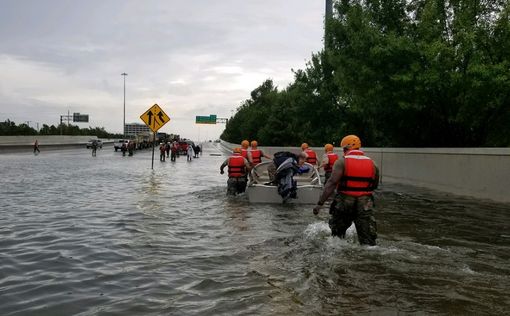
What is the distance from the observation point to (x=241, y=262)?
25.1ft

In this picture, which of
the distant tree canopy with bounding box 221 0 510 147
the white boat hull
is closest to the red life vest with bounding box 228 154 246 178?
the white boat hull

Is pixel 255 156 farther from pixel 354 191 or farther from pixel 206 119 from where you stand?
pixel 206 119

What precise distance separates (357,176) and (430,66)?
11.7 m

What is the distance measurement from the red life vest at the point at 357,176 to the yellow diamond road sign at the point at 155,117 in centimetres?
2244

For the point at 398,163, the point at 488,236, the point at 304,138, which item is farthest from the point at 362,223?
the point at 304,138

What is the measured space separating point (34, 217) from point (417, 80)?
12949 mm

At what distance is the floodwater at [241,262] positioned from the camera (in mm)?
5727

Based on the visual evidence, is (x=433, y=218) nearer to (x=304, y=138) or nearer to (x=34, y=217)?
(x=34, y=217)

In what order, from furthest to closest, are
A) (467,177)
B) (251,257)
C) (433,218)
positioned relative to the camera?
(467,177)
(433,218)
(251,257)

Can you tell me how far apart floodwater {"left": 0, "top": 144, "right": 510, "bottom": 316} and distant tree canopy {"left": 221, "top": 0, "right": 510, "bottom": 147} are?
239 inches

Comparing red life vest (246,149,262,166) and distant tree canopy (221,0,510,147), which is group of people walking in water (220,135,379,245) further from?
distant tree canopy (221,0,510,147)

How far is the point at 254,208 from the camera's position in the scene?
13.7 meters

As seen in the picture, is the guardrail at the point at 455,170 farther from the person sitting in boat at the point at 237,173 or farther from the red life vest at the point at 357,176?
the red life vest at the point at 357,176

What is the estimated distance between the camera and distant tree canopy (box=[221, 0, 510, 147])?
1781 cm
